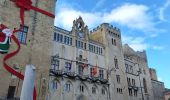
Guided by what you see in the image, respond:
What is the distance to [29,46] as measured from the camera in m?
26.2

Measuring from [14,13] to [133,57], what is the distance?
35.6m

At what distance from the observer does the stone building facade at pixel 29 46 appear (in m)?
23.1

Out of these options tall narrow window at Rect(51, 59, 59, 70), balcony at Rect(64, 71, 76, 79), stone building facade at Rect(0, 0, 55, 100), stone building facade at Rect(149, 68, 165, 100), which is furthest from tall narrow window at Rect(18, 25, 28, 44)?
stone building facade at Rect(149, 68, 165, 100)

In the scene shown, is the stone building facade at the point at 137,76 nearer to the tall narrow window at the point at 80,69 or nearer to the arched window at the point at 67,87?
the tall narrow window at the point at 80,69

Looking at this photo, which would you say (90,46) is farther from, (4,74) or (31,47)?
(4,74)

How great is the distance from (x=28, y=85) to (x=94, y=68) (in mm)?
34061

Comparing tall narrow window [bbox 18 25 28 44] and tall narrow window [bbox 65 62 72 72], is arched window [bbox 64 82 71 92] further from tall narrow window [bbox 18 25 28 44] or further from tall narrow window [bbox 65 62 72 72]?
tall narrow window [bbox 18 25 28 44]

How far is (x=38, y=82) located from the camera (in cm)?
2525

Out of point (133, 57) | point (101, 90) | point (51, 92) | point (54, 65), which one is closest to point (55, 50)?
point (54, 65)

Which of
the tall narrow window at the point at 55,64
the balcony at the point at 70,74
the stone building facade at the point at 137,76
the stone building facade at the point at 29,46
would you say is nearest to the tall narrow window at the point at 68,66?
the balcony at the point at 70,74

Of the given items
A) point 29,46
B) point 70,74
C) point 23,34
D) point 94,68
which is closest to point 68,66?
point 70,74

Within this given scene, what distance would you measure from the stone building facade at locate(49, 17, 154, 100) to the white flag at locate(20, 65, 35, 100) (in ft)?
84.7

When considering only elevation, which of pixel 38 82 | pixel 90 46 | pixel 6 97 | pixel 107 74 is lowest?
pixel 6 97

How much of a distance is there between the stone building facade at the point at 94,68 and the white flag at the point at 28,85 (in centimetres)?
2583
